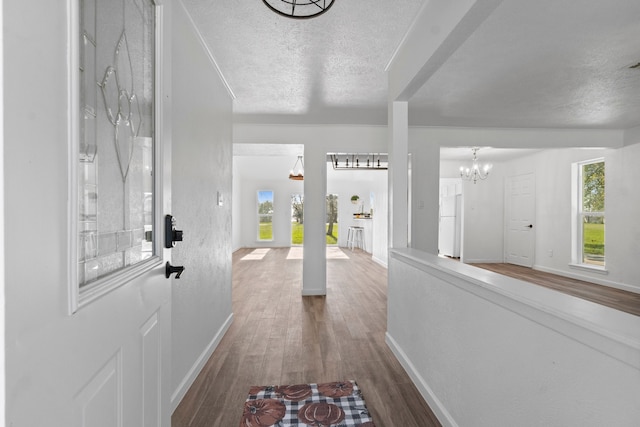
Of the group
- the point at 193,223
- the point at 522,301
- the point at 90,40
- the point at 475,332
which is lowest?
the point at 475,332

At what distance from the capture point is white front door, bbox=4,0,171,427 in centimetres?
51

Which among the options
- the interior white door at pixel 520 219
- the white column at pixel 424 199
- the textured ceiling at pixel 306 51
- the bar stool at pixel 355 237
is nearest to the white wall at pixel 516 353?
the textured ceiling at pixel 306 51

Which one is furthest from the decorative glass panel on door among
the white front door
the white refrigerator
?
the white refrigerator

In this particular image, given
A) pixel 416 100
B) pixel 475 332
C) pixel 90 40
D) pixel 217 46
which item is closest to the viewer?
pixel 90 40

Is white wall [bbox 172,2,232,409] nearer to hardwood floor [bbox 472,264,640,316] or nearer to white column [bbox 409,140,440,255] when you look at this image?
white column [bbox 409,140,440,255]

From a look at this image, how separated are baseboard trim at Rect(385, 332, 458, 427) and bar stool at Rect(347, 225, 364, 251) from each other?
786 centimetres

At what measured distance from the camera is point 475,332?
1493mm

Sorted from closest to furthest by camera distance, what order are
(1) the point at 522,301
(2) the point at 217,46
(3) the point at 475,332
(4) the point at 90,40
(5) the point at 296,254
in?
(4) the point at 90,40 → (1) the point at 522,301 → (3) the point at 475,332 → (2) the point at 217,46 → (5) the point at 296,254

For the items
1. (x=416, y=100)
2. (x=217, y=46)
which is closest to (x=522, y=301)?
(x=217, y=46)

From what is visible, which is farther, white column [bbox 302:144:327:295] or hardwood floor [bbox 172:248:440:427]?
white column [bbox 302:144:327:295]

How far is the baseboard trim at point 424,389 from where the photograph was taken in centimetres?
176

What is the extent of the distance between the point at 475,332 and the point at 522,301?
0.40 meters

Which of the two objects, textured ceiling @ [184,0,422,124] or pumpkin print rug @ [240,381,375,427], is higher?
textured ceiling @ [184,0,422,124]

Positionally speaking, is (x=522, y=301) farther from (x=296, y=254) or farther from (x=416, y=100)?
(x=296, y=254)
